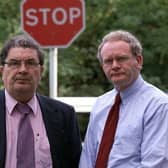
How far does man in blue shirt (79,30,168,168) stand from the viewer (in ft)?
10.8

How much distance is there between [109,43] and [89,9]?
668cm

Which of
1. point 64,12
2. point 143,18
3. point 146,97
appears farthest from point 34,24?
point 143,18

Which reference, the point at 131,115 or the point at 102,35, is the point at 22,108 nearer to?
the point at 131,115

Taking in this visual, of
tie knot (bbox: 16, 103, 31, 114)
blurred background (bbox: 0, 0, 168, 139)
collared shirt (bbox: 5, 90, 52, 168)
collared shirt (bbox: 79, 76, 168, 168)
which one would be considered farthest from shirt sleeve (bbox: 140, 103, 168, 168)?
blurred background (bbox: 0, 0, 168, 139)

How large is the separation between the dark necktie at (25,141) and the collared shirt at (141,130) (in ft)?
1.38

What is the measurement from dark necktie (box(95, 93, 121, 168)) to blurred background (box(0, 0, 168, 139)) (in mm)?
5705

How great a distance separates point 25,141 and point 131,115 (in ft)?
2.21

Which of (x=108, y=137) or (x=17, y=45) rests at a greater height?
(x=17, y=45)

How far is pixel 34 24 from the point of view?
5520 millimetres

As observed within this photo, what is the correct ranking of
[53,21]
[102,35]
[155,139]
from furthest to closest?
[102,35]
[53,21]
[155,139]

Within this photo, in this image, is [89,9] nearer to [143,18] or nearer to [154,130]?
[143,18]

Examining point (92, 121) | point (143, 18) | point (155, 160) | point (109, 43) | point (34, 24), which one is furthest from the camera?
point (143, 18)

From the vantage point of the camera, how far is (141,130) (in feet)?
11.0

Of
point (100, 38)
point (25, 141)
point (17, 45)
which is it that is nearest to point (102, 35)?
point (100, 38)
